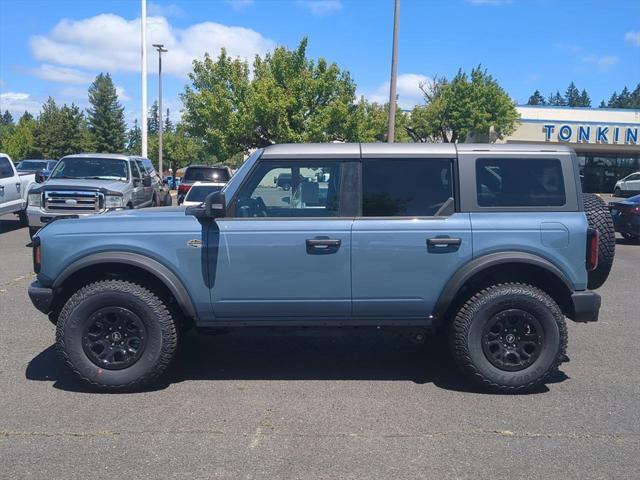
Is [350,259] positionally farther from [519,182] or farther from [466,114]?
[466,114]

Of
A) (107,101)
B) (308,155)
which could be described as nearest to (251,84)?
(308,155)

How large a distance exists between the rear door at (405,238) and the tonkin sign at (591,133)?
36.7m

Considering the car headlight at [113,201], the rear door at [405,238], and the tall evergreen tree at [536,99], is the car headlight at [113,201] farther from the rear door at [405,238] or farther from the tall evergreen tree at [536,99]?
the tall evergreen tree at [536,99]

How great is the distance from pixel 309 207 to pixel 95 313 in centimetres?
196

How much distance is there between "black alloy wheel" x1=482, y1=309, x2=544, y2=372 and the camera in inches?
208

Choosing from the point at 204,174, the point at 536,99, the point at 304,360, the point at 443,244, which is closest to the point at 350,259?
the point at 443,244

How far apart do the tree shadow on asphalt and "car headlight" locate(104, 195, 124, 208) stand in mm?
6952

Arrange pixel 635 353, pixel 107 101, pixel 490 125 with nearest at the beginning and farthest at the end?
pixel 635 353, pixel 490 125, pixel 107 101

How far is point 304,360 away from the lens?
6.21 meters

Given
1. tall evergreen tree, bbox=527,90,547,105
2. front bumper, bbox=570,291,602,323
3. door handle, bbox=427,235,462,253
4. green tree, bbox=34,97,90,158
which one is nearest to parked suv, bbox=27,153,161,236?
door handle, bbox=427,235,462,253

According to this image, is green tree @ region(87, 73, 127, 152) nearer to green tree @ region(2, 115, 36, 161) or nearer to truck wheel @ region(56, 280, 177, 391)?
green tree @ region(2, 115, 36, 161)

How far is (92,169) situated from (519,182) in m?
11.3

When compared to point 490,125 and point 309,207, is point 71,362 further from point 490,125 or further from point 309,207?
point 490,125

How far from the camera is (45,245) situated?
17.4 ft
